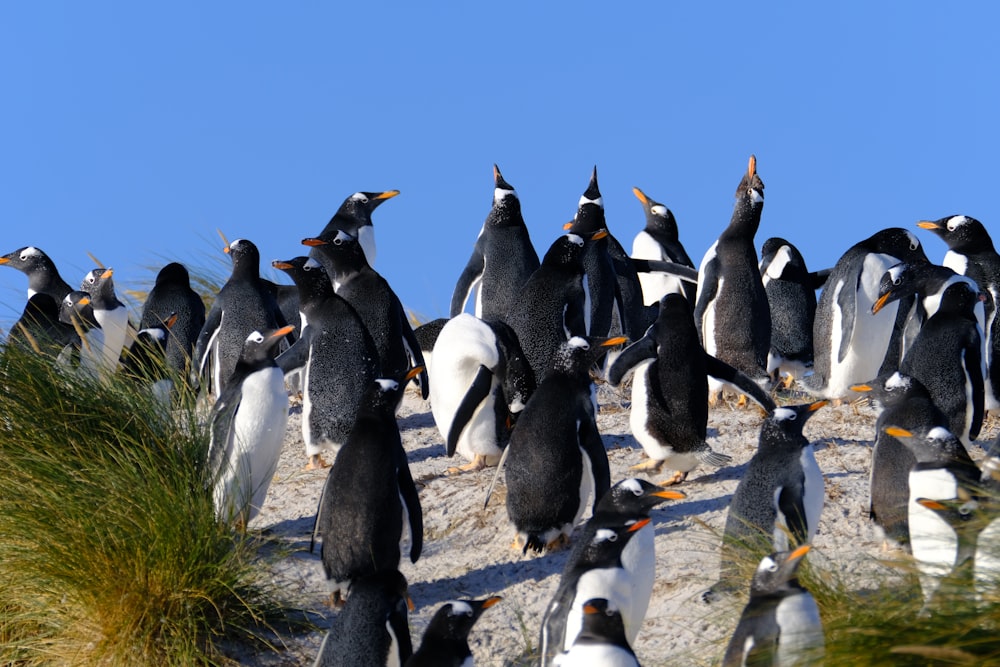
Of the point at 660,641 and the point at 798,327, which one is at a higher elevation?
the point at 798,327

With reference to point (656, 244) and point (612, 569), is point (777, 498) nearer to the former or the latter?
point (612, 569)

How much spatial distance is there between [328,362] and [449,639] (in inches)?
122

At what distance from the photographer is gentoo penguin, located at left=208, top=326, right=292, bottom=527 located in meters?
6.71

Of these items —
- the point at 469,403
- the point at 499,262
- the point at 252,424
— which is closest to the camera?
the point at 252,424

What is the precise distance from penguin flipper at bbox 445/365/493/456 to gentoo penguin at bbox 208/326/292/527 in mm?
847

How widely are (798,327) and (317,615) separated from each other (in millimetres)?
5296

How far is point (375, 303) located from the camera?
340 inches

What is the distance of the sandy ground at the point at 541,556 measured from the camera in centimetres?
564

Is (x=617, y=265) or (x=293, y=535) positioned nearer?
(x=293, y=535)

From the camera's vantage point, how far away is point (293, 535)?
6945 mm

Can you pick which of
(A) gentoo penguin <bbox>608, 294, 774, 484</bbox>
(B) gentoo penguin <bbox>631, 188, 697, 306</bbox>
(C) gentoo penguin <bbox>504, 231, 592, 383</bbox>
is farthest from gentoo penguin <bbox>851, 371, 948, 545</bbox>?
(B) gentoo penguin <bbox>631, 188, 697, 306</bbox>

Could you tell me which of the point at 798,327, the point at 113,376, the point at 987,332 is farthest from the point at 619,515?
the point at 798,327

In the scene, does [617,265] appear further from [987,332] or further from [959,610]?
[959,610]

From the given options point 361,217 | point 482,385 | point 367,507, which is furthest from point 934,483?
point 361,217
